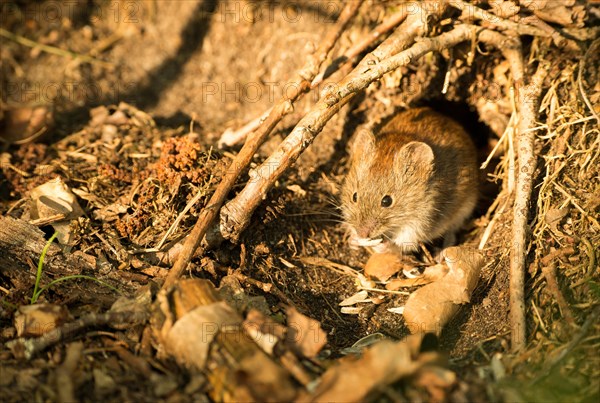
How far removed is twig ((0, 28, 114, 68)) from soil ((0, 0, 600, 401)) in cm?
6

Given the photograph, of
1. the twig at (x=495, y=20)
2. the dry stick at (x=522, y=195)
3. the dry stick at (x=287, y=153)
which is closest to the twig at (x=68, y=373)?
the dry stick at (x=287, y=153)

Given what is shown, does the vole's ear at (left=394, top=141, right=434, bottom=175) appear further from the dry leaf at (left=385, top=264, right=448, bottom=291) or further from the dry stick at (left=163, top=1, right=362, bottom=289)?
the dry stick at (left=163, top=1, right=362, bottom=289)

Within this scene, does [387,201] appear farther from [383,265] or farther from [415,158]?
[383,265]

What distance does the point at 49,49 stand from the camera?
711 centimetres

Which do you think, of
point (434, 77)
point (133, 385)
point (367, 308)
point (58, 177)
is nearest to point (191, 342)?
point (133, 385)

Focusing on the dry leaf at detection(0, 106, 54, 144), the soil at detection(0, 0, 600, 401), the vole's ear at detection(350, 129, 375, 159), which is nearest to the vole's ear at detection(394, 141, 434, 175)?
the vole's ear at detection(350, 129, 375, 159)

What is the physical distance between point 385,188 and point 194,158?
1834 mm

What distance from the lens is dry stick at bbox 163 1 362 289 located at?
407 centimetres

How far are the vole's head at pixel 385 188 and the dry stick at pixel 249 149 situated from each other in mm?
848

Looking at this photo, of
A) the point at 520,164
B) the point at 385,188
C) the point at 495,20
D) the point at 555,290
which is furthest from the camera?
the point at 385,188

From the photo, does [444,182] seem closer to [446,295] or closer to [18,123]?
[446,295]

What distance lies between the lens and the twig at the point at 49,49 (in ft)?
23.2

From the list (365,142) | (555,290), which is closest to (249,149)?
(365,142)

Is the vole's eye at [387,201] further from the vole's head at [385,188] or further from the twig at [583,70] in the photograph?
the twig at [583,70]
